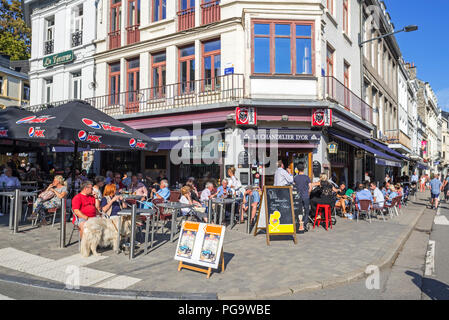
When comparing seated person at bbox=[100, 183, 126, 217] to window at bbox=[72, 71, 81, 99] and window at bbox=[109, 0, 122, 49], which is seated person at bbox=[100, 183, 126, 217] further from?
window at bbox=[72, 71, 81, 99]

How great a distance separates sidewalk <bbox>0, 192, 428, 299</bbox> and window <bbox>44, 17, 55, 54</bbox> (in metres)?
13.5

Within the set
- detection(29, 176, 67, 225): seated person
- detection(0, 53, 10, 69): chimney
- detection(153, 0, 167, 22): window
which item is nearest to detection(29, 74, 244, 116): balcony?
detection(153, 0, 167, 22): window

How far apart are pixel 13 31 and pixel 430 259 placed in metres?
36.9

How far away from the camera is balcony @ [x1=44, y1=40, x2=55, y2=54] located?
17625mm

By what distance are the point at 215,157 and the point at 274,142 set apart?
2291mm

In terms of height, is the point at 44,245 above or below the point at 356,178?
below

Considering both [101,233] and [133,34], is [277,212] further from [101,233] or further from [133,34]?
[133,34]

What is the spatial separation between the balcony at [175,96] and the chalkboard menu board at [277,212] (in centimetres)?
497

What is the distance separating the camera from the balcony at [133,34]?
14.5 m

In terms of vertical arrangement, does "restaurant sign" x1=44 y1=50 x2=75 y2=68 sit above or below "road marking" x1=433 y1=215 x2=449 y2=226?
above

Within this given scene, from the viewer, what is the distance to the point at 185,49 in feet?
44.0
